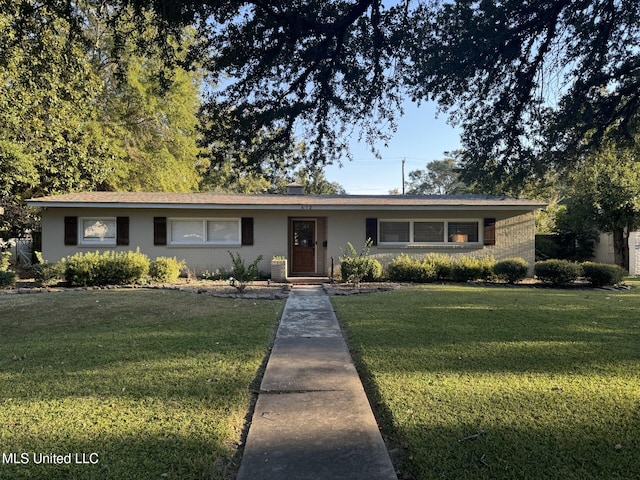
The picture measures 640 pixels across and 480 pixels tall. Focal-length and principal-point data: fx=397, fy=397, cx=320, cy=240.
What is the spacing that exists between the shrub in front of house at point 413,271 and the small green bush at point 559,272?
323 cm

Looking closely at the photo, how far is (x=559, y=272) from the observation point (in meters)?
11.9

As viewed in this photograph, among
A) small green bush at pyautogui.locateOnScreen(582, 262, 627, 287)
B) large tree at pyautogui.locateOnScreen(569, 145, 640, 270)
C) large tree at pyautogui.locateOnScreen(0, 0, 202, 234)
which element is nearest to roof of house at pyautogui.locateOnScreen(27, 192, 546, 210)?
large tree at pyautogui.locateOnScreen(0, 0, 202, 234)

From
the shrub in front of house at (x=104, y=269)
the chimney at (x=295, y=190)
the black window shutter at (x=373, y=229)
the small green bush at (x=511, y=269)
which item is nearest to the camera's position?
the shrub in front of house at (x=104, y=269)

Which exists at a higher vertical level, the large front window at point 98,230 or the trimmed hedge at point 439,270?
the large front window at point 98,230

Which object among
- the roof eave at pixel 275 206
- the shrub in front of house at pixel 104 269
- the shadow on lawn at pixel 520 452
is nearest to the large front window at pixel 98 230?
the roof eave at pixel 275 206

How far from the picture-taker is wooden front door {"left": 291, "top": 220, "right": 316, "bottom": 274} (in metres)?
14.6

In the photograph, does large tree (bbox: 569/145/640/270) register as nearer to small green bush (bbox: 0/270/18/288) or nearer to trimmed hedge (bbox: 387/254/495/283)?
trimmed hedge (bbox: 387/254/495/283)

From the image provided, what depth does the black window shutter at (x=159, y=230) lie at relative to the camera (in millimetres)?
13695

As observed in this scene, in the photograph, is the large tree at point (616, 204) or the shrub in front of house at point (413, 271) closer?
the shrub in front of house at point (413, 271)

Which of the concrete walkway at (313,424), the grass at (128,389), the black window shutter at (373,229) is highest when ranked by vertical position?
the black window shutter at (373,229)

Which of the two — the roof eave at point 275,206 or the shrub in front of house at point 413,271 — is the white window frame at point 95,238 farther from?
the shrub in front of house at point 413,271

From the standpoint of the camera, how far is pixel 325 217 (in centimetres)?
1448

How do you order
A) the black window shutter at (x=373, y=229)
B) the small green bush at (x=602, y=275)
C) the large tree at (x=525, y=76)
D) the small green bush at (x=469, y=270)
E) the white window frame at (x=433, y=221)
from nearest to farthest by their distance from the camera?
the large tree at (x=525, y=76) < the small green bush at (x=602, y=275) < the small green bush at (x=469, y=270) < the black window shutter at (x=373, y=229) < the white window frame at (x=433, y=221)

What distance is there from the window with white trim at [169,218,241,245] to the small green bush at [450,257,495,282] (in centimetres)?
742
